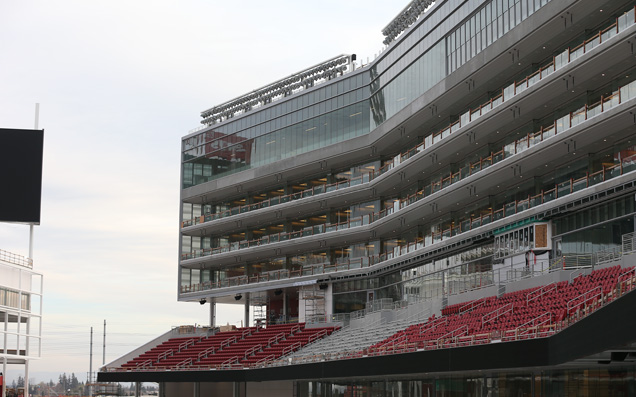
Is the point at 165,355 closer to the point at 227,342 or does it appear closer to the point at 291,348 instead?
the point at 227,342

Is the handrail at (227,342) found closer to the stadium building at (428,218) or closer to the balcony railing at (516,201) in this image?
the stadium building at (428,218)

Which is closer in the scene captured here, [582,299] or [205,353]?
[582,299]

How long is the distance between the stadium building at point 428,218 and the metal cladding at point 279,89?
0.67ft

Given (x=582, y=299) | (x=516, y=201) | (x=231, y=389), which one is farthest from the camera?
(x=231, y=389)

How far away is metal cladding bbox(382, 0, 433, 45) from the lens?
197ft

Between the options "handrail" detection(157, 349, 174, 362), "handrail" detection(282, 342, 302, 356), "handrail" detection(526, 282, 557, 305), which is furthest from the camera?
"handrail" detection(157, 349, 174, 362)

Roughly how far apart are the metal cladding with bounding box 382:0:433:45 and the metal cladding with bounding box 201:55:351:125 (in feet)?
19.2

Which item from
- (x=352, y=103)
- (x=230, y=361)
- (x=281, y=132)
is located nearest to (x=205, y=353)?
(x=230, y=361)

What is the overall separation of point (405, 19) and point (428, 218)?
558 inches

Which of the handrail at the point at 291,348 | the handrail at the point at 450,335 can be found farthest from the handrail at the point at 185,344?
the handrail at the point at 450,335

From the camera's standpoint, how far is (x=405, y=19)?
61.9m

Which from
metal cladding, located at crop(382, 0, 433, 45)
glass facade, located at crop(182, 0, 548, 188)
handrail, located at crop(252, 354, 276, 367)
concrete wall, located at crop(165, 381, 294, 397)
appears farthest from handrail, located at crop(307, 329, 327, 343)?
metal cladding, located at crop(382, 0, 433, 45)

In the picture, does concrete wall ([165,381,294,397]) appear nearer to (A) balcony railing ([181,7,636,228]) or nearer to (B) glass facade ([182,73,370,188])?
(A) balcony railing ([181,7,636,228])

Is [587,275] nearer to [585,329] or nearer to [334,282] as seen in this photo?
[585,329]
